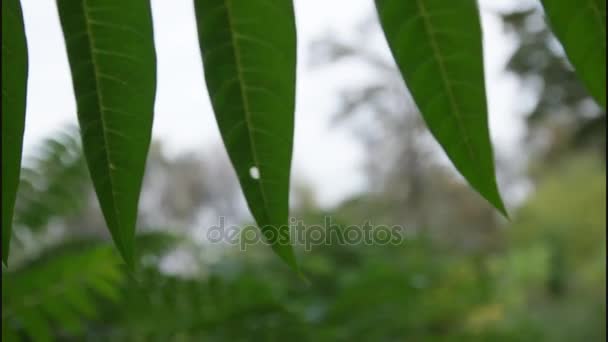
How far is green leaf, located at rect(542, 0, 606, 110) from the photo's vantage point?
0.69 ft

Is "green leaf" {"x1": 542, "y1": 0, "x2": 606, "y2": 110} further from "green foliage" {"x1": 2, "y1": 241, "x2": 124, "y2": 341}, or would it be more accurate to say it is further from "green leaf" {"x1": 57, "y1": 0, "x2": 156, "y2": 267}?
"green foliage" {"x1": 2, "y1": 241, "x2": 124, "y2": 341}

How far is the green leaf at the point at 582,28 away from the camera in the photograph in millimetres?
209

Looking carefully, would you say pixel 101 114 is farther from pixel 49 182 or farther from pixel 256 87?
pixel 49 182

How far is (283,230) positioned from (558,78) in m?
2.34

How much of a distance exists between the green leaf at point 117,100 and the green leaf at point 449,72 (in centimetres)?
8

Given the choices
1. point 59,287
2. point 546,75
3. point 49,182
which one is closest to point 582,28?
point 59,287

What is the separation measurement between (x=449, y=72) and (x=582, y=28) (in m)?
0.04

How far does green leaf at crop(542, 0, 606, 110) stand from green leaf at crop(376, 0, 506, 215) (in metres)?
0.03

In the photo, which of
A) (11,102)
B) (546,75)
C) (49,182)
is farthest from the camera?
(546,75)

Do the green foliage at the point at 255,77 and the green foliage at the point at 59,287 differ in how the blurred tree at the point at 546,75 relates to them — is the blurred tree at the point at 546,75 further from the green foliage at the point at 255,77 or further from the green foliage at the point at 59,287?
the green foliage at the point at 255,77

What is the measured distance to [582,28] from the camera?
0.21 meters

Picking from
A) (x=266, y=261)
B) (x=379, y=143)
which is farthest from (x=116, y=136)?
(x=379, y=143)

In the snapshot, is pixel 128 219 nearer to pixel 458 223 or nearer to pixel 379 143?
pixel 379 143

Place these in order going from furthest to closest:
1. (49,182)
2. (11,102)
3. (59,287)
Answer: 1. (49,182)
2. (59,287)
3. (11,102)
